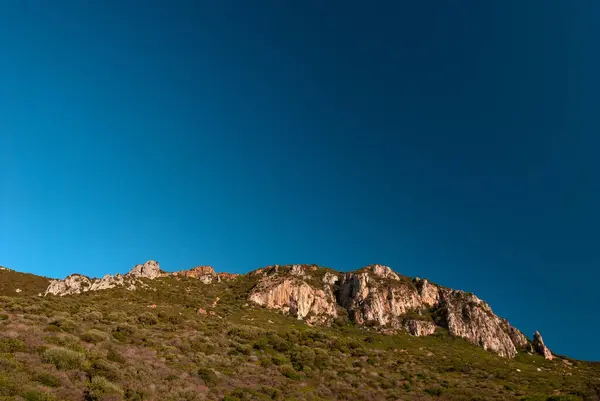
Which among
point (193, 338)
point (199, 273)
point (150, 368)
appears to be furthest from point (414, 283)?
point (150, 368)

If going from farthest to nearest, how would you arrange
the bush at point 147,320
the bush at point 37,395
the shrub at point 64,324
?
the bush at point 147,320 < the shrub at point 64,324 < the bush at point 37,395

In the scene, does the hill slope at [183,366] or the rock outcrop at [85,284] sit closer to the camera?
the hill slope at [183,366]

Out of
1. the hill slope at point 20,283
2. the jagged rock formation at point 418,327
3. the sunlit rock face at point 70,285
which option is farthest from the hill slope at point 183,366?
the jagged rock formation at point 418,327

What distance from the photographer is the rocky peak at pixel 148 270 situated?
137200 mm

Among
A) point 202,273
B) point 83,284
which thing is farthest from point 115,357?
point 202,273

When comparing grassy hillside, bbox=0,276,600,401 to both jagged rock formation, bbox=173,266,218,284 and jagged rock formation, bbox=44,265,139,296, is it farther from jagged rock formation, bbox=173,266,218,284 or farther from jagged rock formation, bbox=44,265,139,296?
jagged rock formation, bbox=173,266,218,284

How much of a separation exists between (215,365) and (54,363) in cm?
1796

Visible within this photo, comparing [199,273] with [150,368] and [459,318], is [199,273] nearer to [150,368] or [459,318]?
[459,318]

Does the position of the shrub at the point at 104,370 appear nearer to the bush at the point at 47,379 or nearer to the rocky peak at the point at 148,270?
the bush at the point at 47,379

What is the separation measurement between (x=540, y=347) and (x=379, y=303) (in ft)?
247

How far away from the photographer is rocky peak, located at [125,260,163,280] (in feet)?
450

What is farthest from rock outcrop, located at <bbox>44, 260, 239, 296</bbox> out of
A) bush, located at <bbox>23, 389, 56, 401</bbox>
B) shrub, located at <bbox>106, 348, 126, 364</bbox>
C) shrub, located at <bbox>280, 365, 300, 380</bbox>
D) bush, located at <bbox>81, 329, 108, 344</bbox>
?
bush, located at <bbox>23, 389, 56, 401</bbox>

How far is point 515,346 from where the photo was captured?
479ft

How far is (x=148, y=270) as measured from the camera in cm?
14112
